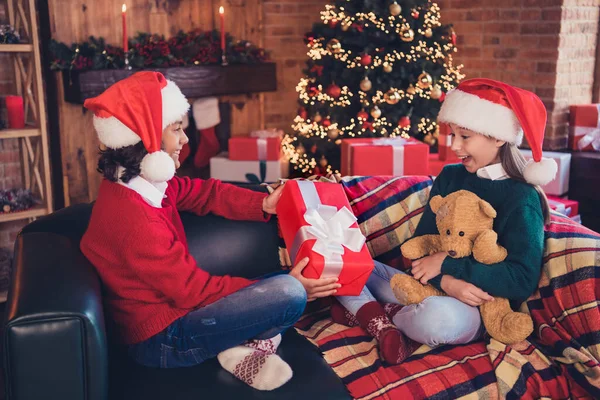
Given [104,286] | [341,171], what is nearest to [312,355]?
[104,286]

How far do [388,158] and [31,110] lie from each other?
2.01 meters

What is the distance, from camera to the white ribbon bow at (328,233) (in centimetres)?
202

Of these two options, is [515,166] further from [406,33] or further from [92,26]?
[92,26]

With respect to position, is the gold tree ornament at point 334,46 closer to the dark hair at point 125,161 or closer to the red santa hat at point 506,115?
the red santa hat at point 506,115

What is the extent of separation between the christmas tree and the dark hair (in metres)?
2.40

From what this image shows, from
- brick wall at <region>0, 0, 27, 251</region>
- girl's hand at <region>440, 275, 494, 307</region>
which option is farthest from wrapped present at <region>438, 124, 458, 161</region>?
brick wall at <region>0, 0, 27, 251</region>

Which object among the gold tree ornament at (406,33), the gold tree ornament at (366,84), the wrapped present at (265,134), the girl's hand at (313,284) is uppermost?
the gold tree ornament at (406,33)

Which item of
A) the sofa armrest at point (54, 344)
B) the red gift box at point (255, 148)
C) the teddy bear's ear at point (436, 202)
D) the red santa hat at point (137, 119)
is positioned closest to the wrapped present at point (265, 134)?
the red gift box at point (255, 148)

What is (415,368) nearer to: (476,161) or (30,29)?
(476,161)

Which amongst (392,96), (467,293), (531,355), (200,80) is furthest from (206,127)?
(531,355)

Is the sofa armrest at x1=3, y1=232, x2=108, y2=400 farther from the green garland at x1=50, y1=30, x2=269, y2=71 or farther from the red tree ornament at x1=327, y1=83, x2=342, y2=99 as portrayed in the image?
the red tree ornament at x1=327, y1=83, x2=342, y2=99

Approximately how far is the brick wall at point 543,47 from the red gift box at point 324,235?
2.67 meters

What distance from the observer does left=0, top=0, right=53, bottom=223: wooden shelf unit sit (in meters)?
3.43

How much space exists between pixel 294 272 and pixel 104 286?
0.56m
